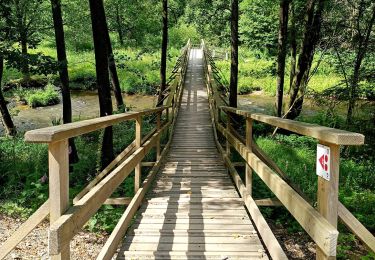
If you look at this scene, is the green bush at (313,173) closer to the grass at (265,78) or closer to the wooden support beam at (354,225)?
the wooden support beam at (354,225)

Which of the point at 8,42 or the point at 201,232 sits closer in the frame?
the point at 201,232

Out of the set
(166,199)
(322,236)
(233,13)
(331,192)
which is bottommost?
(166,199)

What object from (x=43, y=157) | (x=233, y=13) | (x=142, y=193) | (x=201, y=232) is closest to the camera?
(x=201, y=232)

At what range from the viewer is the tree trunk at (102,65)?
8375 millimetres

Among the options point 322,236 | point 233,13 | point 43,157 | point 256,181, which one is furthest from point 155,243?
point 233,13

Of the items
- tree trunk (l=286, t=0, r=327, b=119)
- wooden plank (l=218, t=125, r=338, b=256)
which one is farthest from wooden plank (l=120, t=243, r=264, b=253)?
tree trunk (l=286, t=0, r=327, b=119)

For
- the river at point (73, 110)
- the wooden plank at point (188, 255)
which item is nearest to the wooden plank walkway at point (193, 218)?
the wooden plank at point (188, 255)

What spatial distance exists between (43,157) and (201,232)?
7281mm

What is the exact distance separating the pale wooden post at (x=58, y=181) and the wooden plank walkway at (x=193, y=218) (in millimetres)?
1638

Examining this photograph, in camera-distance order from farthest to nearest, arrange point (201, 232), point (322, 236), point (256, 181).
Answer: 1. point (256, 181)
2. point (201, 232)
3. point (322, 236)

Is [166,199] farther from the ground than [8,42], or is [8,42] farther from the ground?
[8,42]

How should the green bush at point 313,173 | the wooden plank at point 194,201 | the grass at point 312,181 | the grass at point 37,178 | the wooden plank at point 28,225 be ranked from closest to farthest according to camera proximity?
the wooden plank at point 28,225
the wooden plank at point 194,201
the grass at point 37,178
the grass at point 312,181
the green bush at point 313,173

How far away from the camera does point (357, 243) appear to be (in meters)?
6.55

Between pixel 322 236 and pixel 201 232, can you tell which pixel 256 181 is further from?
pixel 322 236
